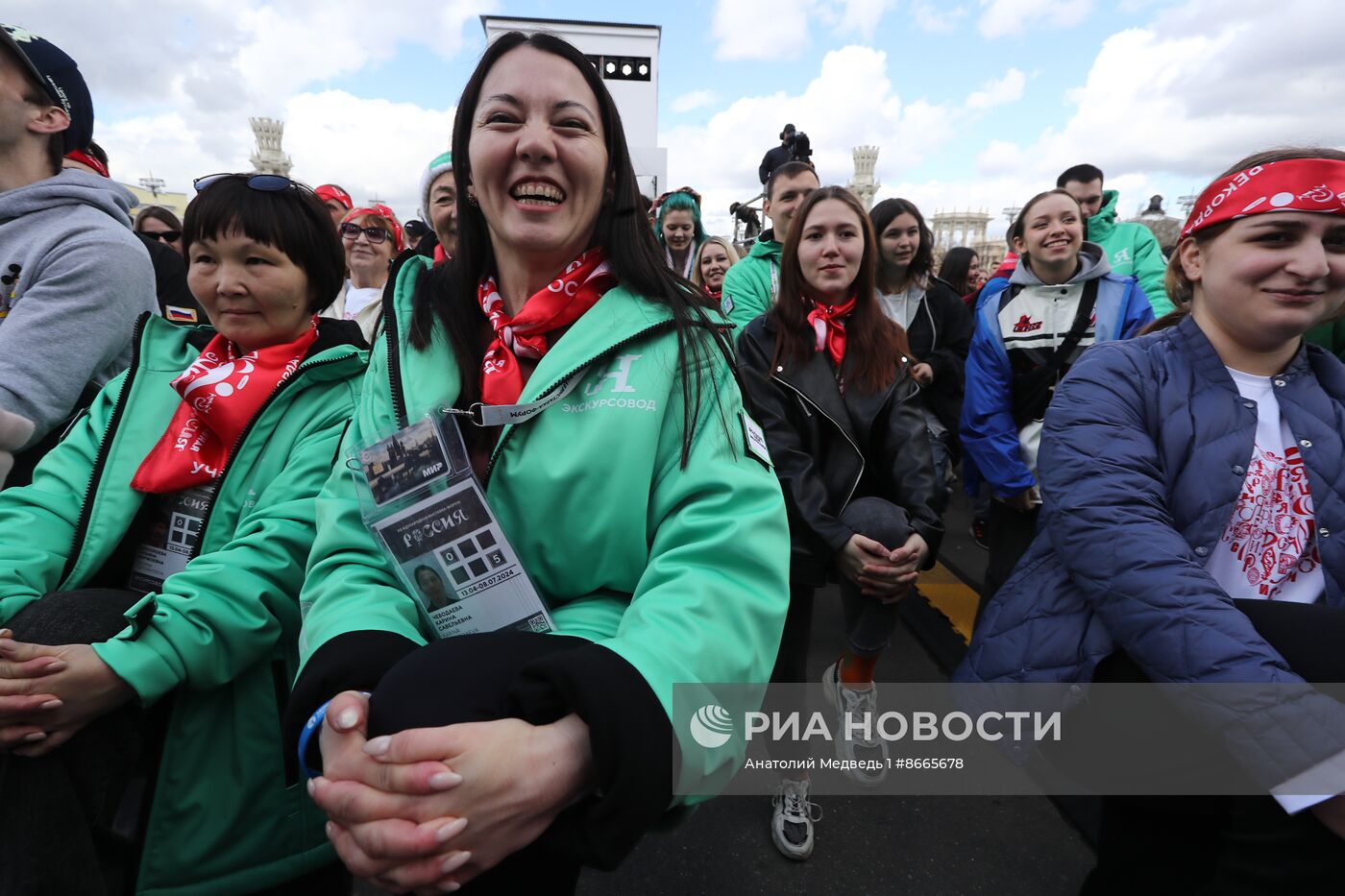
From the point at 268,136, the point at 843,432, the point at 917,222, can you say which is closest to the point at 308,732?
the point at 843,432

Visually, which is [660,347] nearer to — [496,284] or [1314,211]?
[496,284]

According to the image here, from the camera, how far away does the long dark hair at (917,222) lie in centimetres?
382

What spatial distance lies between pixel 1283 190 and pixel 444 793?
6.56 feet

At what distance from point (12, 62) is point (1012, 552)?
398 cm

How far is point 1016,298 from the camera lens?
10.4ft

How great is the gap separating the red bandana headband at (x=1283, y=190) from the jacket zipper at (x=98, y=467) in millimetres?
2652

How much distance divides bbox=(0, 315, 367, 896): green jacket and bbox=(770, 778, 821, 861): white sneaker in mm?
1346

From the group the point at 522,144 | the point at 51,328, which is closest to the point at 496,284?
the point at 522,144

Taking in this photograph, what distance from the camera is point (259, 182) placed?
170 cm

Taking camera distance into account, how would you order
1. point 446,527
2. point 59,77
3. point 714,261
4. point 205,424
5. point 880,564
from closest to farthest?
1. point 446,527
2. point 205,424
3. point 59,77
4. point 880,564
5. point 714,261

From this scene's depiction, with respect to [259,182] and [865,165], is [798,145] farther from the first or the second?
[865,165]

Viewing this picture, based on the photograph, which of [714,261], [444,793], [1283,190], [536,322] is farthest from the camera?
[714,261]

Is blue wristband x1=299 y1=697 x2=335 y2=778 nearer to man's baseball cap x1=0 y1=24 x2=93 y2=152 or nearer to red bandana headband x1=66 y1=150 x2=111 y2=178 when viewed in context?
man's baseball cap x1=0 y1=24 x2=93 y2=152

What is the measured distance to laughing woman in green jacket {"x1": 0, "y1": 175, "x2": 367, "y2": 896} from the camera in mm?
1228
